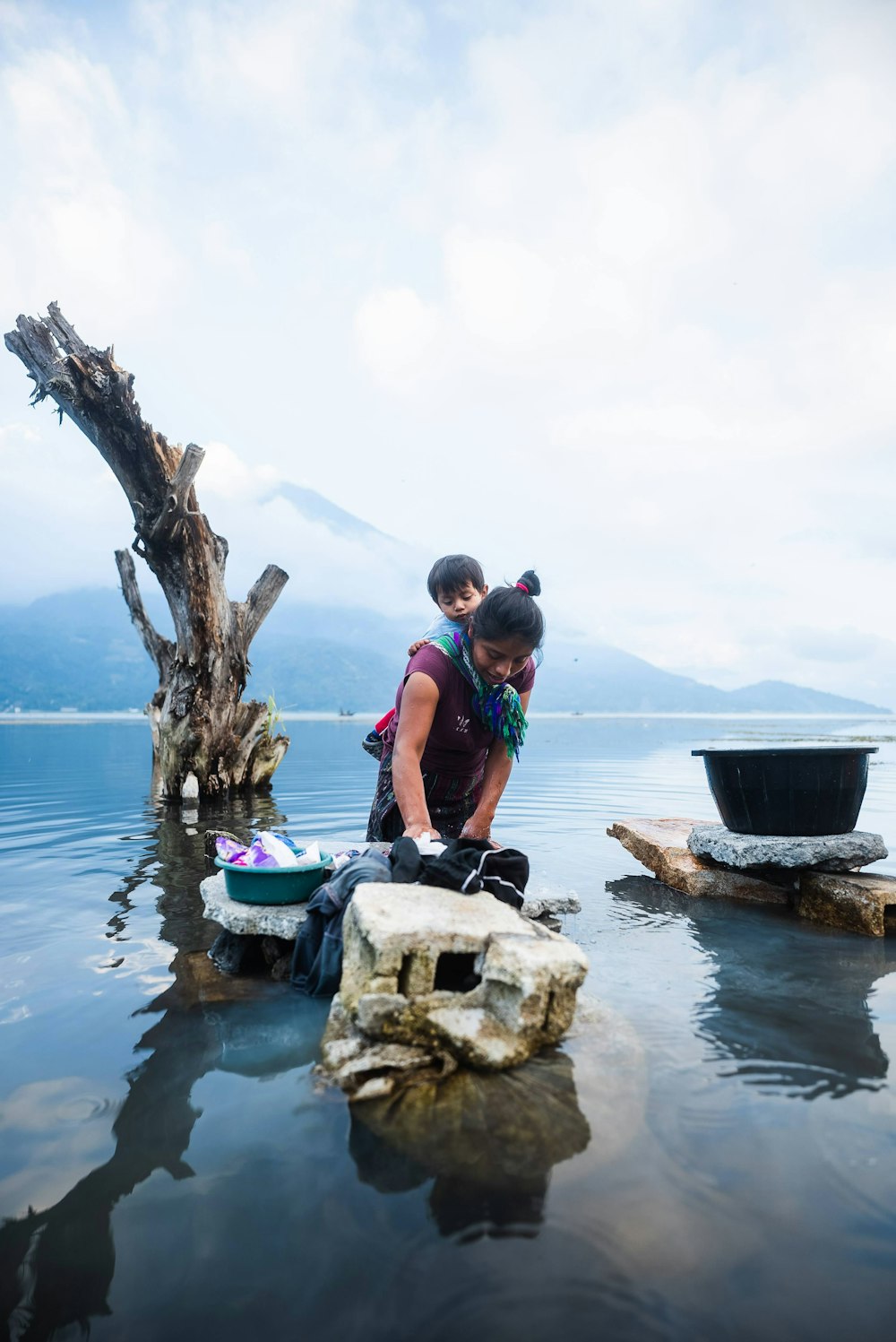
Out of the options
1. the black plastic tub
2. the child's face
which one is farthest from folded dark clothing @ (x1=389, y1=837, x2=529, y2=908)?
the black plastic tub

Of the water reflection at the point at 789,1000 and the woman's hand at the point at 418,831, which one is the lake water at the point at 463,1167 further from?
the woman's hand at the point at 418,831

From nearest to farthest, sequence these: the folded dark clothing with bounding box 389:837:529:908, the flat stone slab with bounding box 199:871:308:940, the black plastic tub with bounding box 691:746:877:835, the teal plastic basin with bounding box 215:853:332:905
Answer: the folded dark clothing with bounding box 389:837:529:908
the flat stone slab with bounding box 199:871:308:940
the teal plastic basin with bounding box 215:853:332:905
the black plastic tub with bounding box 691:746:877:835

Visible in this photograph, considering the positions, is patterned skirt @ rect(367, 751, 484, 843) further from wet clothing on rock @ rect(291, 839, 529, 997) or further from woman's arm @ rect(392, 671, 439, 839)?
wet clothing on rock @ rect(291, 839, 529, 997)

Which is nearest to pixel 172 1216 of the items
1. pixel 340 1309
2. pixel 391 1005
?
pixel 340 1309

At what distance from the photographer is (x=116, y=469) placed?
10039 millimetres

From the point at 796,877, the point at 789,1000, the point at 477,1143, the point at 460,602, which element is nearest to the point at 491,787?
the point at 460,602

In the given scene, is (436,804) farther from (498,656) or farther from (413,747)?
(498,656)

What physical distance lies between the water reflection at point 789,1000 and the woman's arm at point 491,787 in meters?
1.44

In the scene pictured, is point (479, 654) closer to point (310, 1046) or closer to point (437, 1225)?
point (310, 1046)

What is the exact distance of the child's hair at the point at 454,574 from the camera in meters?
4.27

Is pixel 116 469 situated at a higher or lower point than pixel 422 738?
higher

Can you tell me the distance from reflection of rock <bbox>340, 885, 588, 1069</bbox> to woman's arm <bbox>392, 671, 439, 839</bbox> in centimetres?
82

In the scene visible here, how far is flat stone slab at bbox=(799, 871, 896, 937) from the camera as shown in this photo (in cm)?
457

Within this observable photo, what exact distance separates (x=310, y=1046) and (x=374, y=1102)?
623 mm
